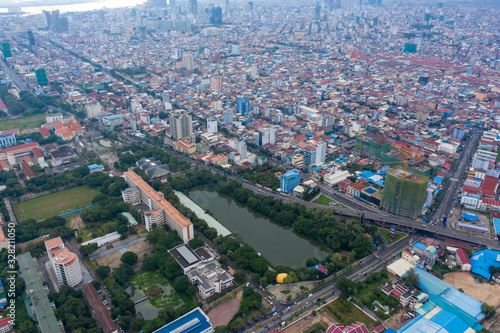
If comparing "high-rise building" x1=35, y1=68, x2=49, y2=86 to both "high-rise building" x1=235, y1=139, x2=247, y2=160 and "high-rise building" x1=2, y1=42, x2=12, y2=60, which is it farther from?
"high-rise building" x1=235, y1=139, x2=247, y2=160

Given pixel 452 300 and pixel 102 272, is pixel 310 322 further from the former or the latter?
pixel 102 272

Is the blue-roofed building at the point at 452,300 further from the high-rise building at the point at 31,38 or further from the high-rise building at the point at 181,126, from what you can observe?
the high-rise building at the point at 31,38

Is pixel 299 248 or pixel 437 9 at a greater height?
pixel 437 9

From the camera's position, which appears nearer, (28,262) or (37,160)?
(28,262)

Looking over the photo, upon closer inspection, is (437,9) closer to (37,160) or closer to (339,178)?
(339,178)

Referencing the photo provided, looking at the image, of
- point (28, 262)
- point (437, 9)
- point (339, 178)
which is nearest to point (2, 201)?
Result: point (28, 262)

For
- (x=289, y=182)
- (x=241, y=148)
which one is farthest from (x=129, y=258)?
(x=241, y=148)
